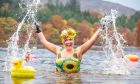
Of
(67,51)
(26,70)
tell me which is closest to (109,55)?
(67,51)

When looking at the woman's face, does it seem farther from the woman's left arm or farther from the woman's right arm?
the woman's right arm

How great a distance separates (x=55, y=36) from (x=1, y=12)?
12514 millimetres

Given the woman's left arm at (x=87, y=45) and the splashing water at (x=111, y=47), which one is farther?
the splashing water at (x=111, y=47)

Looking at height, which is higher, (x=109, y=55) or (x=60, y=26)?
(x=60, y=26)

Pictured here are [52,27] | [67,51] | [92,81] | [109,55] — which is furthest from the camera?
[52,27]

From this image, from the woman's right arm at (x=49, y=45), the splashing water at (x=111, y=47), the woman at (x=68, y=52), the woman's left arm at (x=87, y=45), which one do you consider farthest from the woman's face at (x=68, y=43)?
the splashing water at (x=111, y=47)

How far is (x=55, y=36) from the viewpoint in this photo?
11462 centimetres

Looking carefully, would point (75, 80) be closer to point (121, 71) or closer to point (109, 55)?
point (121, 71)

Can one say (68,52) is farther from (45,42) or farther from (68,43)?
(45,42)

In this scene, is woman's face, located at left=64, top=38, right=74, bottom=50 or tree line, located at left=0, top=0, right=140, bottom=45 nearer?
woman's face, located at left=64, top=38, right=74, bottom=50

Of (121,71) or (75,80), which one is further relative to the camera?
(121,71)

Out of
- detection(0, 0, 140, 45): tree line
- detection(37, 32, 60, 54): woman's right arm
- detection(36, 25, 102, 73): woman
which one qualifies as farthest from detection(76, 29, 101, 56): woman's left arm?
detection(0, 0, 140, 45): tree line

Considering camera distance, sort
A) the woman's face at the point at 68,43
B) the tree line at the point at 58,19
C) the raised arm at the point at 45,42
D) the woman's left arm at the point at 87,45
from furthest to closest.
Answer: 1. the tree line at the point at 58,19
2. the woman's face at the point at 68,43
3. the raised arm at the point at 45,42
4. the woman's left arm at the point at 87,45

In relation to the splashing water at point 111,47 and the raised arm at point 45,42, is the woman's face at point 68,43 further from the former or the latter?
the splashing water at point 111,47
